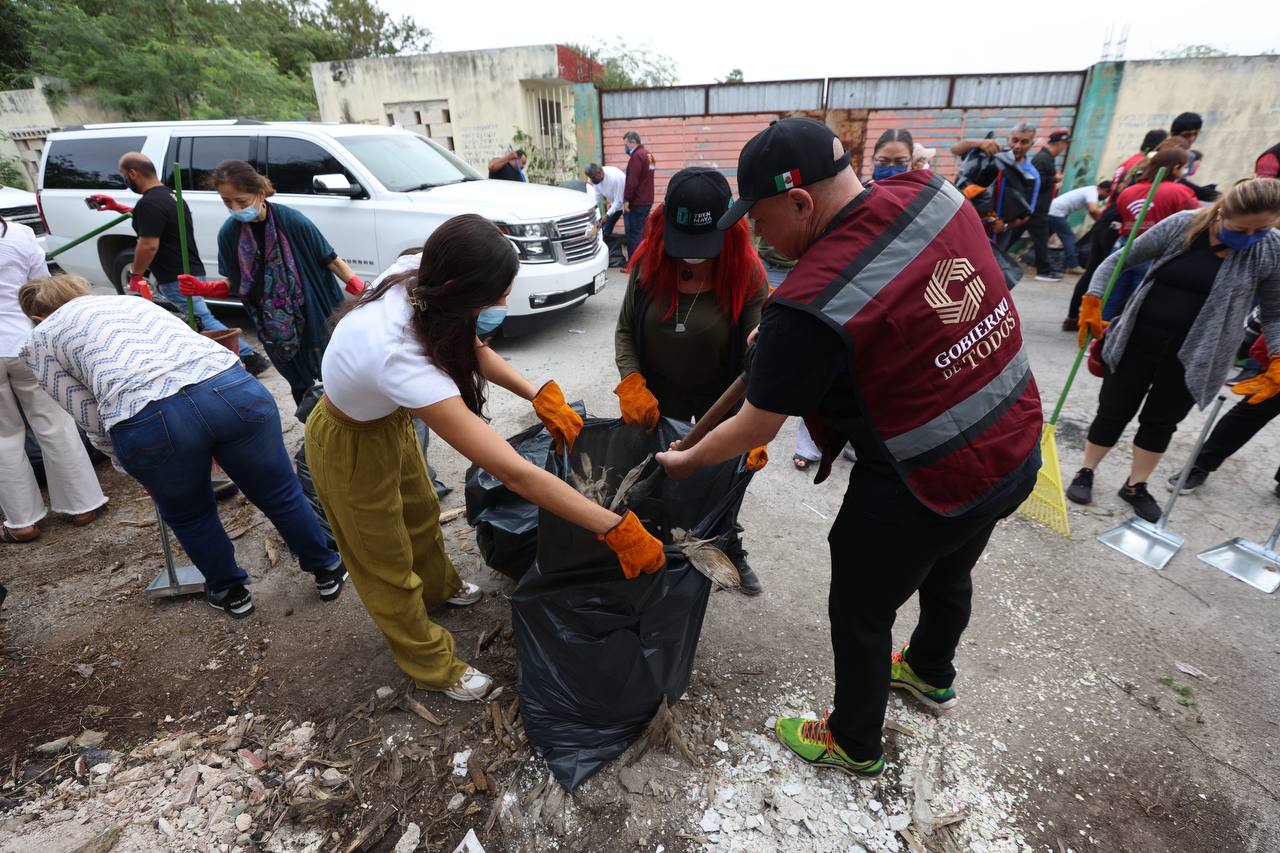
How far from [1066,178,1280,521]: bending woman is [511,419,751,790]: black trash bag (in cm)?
235

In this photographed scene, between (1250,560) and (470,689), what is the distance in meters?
3.55

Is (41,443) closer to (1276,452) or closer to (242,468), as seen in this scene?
(242,468)

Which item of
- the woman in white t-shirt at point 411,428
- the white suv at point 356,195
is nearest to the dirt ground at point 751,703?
the woman in white t-shirt at point 411,428

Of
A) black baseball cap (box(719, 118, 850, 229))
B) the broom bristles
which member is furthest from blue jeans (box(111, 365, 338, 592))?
the broom bristles

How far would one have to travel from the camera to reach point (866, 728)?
5.91 ft

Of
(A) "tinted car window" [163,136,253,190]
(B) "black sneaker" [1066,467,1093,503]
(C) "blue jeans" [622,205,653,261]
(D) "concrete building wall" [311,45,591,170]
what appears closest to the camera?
(B) "black sneaker" [1066,467,1093,503]

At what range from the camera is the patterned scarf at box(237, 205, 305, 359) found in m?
3.24

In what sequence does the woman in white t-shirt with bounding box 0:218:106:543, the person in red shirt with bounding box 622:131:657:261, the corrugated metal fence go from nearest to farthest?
the woman in white t-shirt with bounding box 0:218:106:543 → the person in red shirt with bounding box 622:131:657:261 → the corrugated metal fence

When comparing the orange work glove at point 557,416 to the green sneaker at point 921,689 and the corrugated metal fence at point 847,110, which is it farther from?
the corrugated metal fence at point 847,110

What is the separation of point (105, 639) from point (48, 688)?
249 mm

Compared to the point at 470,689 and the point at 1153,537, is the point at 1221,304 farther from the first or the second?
the point at 470,689

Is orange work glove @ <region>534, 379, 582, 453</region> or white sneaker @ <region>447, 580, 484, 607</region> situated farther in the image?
white sneaker @ <region>447, 580, 484, 607</region>

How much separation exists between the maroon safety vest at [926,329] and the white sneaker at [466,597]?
Result: 1.92m

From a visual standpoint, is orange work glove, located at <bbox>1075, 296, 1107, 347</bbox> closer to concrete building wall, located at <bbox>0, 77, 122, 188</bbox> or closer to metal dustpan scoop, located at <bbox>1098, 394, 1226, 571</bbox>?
metal dustpan scoop, located at <bbox>1098, 394, 1226, 571</bbox>
